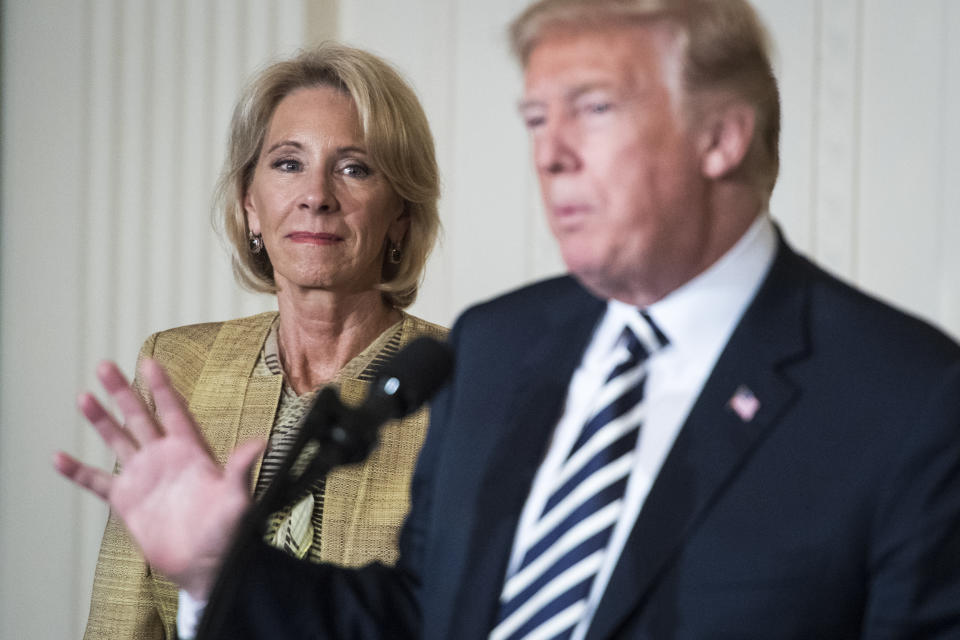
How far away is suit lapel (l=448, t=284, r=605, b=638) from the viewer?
1.11 metres

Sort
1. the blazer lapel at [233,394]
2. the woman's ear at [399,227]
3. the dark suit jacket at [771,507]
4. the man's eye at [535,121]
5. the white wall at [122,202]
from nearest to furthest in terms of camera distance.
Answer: the dark suit jacket at [771,507]
the man's eye at [535,121]
the blazer lapel at [233,394]
the woman's ear at [399,227]
the white wall at [122,202]

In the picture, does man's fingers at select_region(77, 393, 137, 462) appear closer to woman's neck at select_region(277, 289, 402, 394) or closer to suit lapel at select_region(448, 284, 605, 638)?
suit lapel at select_region(448, 284, 605, 638)

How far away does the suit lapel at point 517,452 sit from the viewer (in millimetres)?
1112

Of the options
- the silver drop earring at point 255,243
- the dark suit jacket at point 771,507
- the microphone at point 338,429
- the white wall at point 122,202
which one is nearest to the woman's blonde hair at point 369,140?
the silver drop earring at point 255,243

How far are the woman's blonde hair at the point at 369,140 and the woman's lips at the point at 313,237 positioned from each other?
0.16m

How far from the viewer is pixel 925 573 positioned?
3.18 ft

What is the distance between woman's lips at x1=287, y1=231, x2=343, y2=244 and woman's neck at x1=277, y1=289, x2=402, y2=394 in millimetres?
108

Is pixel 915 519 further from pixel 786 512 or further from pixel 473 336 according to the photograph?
pixel 473 336

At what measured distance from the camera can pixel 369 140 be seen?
6.73 ft

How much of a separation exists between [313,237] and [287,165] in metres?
0.17

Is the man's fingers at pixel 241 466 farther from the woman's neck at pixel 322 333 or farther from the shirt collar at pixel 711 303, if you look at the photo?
the woman's neck at pixel 322 333

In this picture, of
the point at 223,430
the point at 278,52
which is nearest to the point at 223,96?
the point at 278,52

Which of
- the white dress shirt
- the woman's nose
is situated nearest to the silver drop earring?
the woman's nose

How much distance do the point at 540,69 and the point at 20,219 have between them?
2428mm
